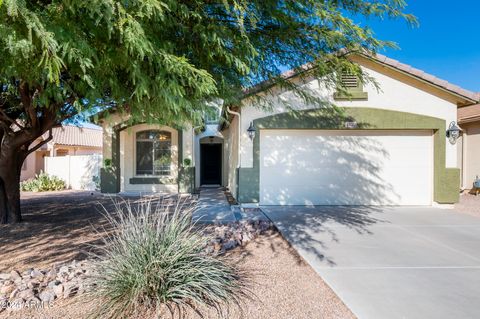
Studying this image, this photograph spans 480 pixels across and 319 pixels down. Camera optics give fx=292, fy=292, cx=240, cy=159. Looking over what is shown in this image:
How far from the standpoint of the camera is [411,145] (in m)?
10.1

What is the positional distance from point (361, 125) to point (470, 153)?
781 centimetres

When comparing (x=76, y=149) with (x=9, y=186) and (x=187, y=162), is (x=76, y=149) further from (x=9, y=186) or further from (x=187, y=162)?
(x=9, y=186)

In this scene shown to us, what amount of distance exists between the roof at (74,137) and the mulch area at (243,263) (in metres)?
14.7

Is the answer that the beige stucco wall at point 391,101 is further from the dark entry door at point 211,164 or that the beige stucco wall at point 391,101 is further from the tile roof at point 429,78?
the dark entry door at point 211,164

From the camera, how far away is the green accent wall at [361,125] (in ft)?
31.4

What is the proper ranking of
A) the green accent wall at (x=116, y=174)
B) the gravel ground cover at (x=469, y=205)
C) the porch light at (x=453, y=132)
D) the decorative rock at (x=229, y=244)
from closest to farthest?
the decorative rock at (x=229, y=244), the gravel ground cover at (x=469, y=205), the porch light at (x=453, y=132), the green accent wall at (x=116, y=174)

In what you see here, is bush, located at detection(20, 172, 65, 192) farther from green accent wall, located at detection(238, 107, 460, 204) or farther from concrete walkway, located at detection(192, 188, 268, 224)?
green accent wall, located at detection(238, 107, 460, 204)

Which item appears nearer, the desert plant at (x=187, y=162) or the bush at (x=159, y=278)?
the bush at (x=159, y=278)

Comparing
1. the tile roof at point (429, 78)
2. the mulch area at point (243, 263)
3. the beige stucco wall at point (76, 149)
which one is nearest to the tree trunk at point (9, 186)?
the mulch area at point (243, 263)

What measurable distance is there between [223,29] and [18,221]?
7.39 meters

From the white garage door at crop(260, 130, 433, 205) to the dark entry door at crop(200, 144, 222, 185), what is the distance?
7.89m

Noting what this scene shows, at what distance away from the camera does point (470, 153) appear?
1362 cm

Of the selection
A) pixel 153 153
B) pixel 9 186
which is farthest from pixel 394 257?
pixel 153 153

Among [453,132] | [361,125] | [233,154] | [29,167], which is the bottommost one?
[29,167]
